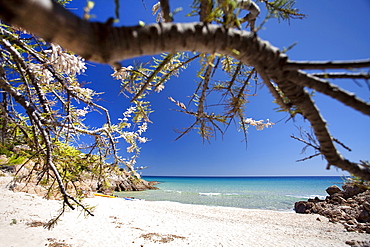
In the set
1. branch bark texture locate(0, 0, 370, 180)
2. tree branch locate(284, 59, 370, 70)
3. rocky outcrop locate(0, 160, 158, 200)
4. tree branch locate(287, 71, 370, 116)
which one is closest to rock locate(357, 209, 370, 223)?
rocky outcrop locate(0, 160, 158, 200)

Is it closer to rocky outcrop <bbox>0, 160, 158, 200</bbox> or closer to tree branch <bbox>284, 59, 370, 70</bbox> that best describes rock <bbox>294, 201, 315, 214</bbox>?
rocky outcrop <bbox>0, 160, 158, 200</bbox>

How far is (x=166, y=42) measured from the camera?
0.84 m

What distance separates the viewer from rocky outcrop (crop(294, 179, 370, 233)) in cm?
1071

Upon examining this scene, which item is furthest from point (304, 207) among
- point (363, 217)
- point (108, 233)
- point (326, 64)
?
point (326, 64)

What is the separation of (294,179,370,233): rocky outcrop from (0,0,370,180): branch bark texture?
39.6ft

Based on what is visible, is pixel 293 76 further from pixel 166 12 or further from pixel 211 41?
pixel 166 12

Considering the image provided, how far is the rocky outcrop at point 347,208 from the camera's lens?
10711mm

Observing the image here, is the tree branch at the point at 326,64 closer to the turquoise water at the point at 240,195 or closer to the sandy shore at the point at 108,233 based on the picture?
the turquoise water at the point at 240,195

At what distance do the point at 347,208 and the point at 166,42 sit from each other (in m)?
17.5

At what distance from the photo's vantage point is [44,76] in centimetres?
238

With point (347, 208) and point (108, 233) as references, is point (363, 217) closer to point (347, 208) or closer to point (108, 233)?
point (347, 208)

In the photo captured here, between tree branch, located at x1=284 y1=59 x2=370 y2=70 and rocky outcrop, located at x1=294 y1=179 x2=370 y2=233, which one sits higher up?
tree branch, located at x1=284 y1=59 x2=370 y2=70

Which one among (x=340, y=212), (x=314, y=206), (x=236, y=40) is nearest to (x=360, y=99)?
(x=236, y=40)

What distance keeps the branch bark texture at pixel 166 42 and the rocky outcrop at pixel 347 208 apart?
12.1 meters
